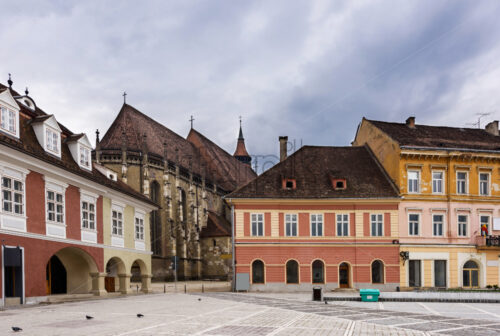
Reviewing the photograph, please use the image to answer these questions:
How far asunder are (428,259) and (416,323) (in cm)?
2290

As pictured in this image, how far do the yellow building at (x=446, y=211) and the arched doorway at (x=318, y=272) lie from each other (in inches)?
214

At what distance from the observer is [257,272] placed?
3750cm

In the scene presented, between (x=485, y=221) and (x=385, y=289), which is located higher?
(x=485, y=221)

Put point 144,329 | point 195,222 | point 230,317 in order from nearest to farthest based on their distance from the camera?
point 144,329, point 230,317, point 195,222

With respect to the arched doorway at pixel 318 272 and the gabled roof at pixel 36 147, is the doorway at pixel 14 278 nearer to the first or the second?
the gabled roof at pixel 36 147

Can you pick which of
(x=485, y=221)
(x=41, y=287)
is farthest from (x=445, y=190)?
(x=41, y=287)

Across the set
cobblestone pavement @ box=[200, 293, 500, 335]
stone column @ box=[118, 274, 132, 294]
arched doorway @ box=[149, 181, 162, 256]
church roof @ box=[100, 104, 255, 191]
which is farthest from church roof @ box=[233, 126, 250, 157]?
cobblestone pavement @ box=[200, 293, 500, 335]

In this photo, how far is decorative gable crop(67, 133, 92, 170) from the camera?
28.2m

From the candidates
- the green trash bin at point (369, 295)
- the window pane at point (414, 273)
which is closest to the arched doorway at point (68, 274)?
the green trash bin at point (369, 295)

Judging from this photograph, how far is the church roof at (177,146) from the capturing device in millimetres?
62812

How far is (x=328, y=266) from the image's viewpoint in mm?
37562

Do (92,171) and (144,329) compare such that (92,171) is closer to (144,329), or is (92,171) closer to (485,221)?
(144,329)

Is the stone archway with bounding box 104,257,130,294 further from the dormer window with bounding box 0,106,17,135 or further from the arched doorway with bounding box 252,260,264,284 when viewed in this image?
the dormer window with bounding box 0,106,17,135

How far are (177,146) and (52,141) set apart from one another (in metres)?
48.4
